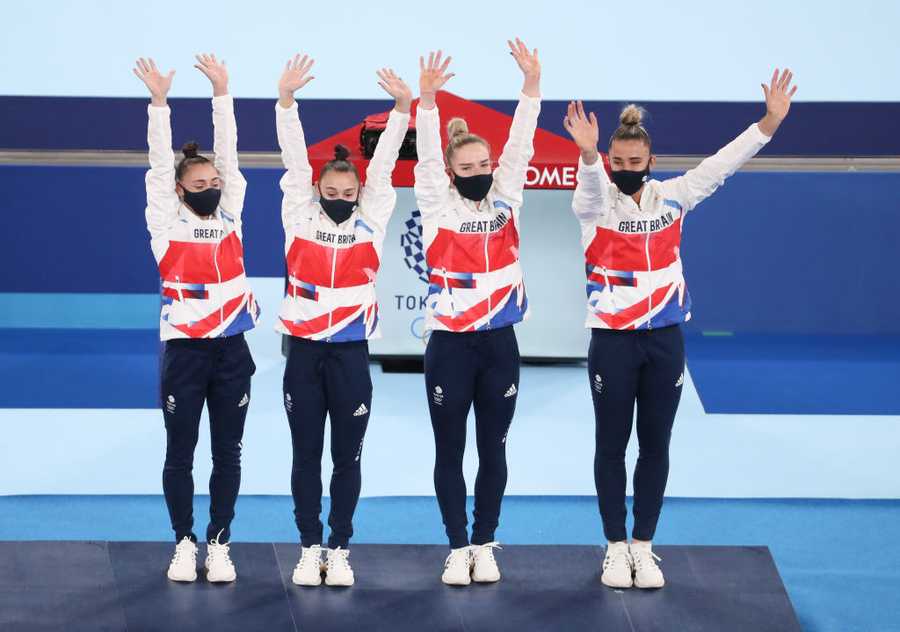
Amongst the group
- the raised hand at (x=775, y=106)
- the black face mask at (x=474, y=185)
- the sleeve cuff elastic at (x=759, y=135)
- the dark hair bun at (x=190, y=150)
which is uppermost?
the raised hand at (x=775, y=106)

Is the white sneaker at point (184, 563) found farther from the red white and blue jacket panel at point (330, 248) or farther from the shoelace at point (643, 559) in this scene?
the shoelace at point (643, 559)

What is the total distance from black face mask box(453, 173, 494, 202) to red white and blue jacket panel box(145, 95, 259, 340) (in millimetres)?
861

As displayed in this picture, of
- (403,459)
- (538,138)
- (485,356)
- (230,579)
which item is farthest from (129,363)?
(485,356)

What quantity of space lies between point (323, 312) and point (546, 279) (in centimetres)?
367

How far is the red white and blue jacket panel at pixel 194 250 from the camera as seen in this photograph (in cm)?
484

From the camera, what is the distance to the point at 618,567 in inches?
203

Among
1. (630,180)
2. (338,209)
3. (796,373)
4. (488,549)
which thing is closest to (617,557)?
(488,549)

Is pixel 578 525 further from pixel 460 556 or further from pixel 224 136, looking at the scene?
pixel 224 136

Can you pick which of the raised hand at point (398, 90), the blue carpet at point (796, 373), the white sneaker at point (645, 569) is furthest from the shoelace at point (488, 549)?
the blue carpet at point (796, 373)

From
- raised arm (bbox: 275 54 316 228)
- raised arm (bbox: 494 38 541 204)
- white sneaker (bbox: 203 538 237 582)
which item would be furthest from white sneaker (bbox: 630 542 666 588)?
raised arm (bbox: 275 54 316 228)

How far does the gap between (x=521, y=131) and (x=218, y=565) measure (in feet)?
6.75

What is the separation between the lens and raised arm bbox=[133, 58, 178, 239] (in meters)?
4.82

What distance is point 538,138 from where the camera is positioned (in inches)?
325

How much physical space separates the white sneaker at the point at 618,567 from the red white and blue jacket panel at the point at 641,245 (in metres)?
0.92
